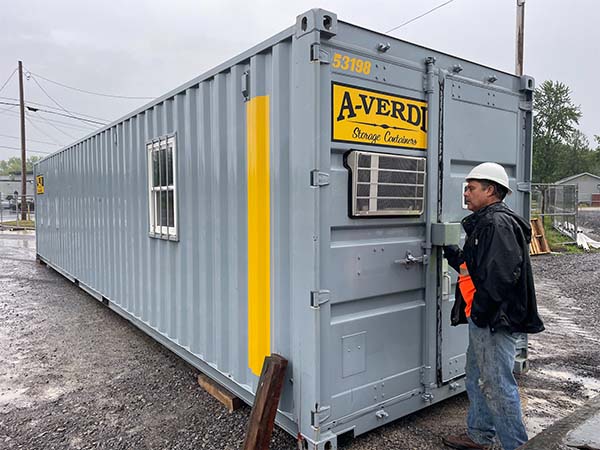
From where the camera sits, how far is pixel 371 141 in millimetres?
3203

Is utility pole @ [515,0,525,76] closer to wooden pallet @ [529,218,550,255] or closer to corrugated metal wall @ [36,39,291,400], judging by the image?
wooden pallet @ [529,218,550,255]

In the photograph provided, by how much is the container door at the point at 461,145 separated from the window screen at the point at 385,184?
322 mm

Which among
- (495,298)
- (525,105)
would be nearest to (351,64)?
(495,298)

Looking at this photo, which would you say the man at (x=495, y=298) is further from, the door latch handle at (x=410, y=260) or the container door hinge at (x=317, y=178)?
the container door hinge at (x=317, y=178)

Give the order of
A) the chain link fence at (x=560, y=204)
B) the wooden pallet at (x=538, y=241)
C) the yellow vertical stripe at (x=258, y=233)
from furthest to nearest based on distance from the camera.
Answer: the chain link fence at (x=560, y=204)
the wooden pallet at (x=538, y=241)
the yellow vertical stripe at (x=258, y=233)

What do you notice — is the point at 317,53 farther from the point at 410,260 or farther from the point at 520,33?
the point at 520,33

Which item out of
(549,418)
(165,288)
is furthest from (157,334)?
(549,418)

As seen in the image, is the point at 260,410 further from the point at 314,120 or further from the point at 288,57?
the point at 288,57

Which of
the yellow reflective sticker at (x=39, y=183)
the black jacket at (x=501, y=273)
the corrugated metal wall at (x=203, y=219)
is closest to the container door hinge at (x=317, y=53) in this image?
the corrugated metal wall at (x=203, y=219)

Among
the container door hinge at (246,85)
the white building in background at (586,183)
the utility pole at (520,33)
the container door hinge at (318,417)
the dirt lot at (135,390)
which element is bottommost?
the dirt lot at (135,390)

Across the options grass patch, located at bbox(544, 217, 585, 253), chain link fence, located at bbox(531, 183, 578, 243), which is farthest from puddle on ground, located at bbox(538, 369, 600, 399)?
chain link fence, located at bbox(531, 183, 578, 243)

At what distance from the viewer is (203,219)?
4211 mm

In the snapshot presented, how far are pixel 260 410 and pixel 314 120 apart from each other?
196cm

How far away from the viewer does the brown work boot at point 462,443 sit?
320 centimetres
